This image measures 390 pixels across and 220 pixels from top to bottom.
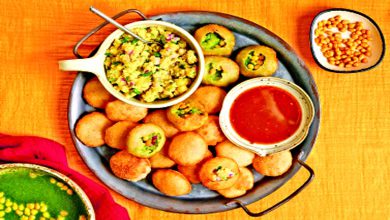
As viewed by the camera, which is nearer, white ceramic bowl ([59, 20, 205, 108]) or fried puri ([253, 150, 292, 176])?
white ceramic bowl ([59, 20, 205, 108])

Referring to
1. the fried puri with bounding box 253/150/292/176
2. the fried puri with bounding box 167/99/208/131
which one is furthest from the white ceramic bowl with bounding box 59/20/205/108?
the fried puri with bounding box 253/150/292/176

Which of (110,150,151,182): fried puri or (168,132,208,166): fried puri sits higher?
(168,132,208,166): fried puri

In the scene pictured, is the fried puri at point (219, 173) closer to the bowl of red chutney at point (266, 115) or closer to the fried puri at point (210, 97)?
the bowl of red chutney at point (266, 115)

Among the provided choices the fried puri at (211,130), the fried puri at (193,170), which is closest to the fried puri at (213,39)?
the fried puri at (211,130)

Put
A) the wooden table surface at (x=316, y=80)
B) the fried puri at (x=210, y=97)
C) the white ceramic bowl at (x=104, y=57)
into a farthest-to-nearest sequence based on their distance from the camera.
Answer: the wooden table surface at (x=316, y=80)
the fried puri at (x=210, y=97)
the white ceramic bowl at (x=104, y=57)

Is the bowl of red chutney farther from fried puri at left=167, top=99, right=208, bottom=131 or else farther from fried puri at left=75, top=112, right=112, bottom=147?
fried puri at left=75, top=112, right=112, bottom=147

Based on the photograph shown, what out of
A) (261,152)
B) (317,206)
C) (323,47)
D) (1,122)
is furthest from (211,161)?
(1,122)

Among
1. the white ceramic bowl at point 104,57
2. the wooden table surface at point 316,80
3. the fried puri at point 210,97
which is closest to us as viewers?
the white ceramic bowl at point 104,57
